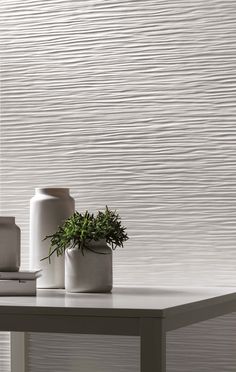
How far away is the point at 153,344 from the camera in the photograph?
141 centimetres

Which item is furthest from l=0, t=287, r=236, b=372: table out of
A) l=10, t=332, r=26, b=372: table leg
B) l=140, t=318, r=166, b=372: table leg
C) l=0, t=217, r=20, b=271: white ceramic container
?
l=10, t=332, r=26, b=372: table leg

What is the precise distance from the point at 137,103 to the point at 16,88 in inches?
12.3

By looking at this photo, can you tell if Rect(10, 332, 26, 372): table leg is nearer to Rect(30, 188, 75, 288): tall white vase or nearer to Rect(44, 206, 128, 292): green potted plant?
Rect(30, 188, 75, 288): tall white vase

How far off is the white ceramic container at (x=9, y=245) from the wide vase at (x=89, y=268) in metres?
0.11

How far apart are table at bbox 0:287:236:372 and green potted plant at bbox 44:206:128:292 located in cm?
7

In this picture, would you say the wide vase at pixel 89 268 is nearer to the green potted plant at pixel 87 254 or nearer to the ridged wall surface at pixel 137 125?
the green potted plant at pixel 87 254

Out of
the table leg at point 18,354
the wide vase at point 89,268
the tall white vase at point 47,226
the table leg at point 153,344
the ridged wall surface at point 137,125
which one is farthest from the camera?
the table leg at point 18,354

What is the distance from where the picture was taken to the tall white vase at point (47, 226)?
6.07 feet

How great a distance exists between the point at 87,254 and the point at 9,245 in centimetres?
16

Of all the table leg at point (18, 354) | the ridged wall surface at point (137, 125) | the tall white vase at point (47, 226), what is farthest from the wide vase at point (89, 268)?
the table leg at point (18, 354)

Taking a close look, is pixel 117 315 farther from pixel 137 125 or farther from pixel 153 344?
pixel 137 125

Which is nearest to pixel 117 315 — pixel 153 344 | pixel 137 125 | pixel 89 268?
pixel 153 344

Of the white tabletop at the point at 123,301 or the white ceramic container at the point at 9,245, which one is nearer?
the white tabletop at the point at 123,301

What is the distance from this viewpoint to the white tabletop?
1434 millimetres
